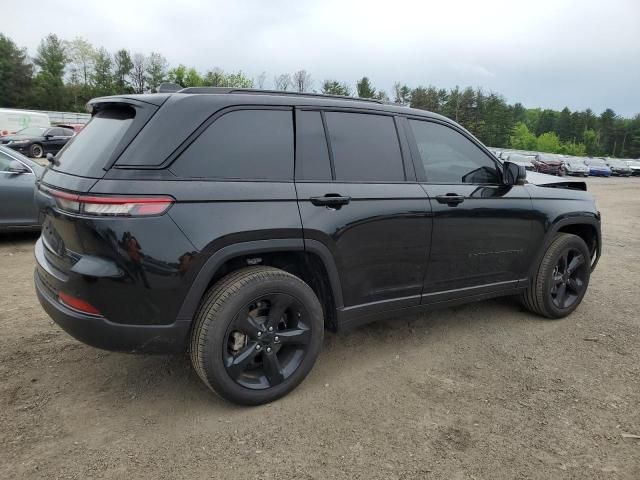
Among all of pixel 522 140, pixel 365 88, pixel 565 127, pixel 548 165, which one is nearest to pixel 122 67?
pixel 365 88

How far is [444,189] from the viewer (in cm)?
358

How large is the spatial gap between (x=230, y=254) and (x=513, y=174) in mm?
2430

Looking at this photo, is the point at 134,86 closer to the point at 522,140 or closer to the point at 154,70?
the point at 154,70

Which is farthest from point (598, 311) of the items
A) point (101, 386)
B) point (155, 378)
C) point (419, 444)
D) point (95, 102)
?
point (95, 102)

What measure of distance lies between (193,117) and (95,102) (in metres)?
0.87

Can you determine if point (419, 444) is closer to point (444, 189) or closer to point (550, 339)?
point (444, 189)

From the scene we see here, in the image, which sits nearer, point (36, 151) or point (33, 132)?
point (36, 151)

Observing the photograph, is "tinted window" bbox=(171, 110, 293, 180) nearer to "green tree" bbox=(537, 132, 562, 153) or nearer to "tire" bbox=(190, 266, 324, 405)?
"tire" bbox=(190, 266, 324, 405)

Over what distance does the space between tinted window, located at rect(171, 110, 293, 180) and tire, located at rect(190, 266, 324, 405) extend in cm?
58

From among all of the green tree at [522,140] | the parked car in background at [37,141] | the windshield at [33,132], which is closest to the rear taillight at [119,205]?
the parked car in background at [37,141]

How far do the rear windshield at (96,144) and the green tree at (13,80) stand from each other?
69.2 metres

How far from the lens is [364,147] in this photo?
330 centimetres

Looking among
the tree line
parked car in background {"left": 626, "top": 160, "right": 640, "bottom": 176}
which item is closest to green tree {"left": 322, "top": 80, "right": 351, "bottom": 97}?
the tree line

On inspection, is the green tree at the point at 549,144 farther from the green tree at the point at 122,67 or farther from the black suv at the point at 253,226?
the black suv at the point at 253,226
